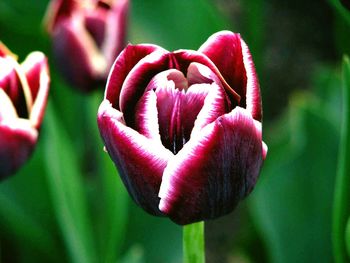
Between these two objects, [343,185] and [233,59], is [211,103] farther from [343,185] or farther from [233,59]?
[343,185]

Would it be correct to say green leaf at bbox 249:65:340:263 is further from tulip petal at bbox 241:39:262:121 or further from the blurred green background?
tulip petal at bbox 241:39:262:121

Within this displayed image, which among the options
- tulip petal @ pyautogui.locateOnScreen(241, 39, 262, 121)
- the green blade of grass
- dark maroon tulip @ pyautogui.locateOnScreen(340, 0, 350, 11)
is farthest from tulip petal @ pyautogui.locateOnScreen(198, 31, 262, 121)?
the green blade of grass

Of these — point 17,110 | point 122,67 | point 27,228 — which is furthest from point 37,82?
point 27,228

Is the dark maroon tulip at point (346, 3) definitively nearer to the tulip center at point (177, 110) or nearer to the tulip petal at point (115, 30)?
the tulip center at point (177, 110)

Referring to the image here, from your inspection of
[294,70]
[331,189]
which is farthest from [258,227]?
[294,70]

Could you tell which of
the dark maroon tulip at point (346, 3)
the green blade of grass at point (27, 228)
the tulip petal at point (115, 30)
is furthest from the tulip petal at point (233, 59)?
the green blade of grass at point (27, 228)

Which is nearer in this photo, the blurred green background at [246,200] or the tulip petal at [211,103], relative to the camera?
the tulip petal at [211,103]
